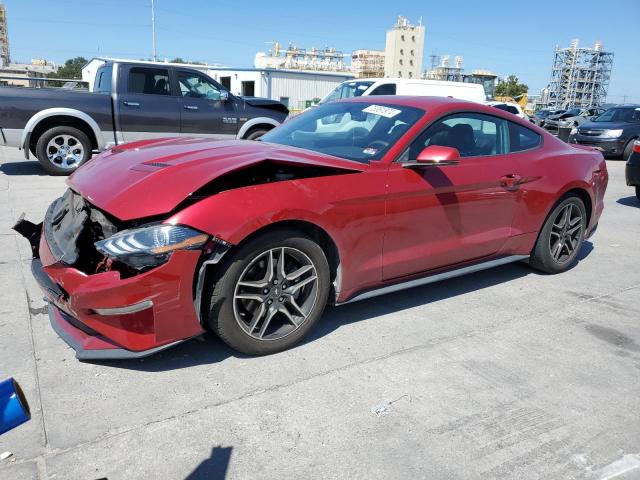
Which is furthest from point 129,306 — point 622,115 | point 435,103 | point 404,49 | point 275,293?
point 404,49

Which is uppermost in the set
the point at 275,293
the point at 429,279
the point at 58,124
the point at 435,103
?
the point at 435,103

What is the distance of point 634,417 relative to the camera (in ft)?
9.11

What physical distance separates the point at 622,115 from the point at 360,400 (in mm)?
17134

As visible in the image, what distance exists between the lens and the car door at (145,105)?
30.0 ft

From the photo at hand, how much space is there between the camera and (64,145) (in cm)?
891

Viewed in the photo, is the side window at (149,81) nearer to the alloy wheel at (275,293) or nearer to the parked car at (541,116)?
the alloy wheel at (275,293)

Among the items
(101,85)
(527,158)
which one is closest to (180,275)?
(527,158)

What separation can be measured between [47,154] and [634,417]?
895cm

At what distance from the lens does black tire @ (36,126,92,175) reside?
864cm

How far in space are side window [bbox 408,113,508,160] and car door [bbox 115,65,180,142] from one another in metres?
6.72

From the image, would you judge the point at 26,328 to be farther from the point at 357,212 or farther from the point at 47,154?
the point at 47,154

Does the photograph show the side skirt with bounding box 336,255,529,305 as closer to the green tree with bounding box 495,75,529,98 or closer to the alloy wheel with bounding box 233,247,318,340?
the alloy wheel with bounding box 233,247,318,340

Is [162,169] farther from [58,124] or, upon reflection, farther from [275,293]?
[58,124]

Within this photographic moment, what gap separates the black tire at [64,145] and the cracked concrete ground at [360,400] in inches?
210
